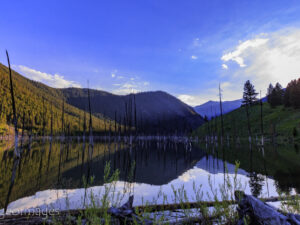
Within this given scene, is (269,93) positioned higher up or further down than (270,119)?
higher up

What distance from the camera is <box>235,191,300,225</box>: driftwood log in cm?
341

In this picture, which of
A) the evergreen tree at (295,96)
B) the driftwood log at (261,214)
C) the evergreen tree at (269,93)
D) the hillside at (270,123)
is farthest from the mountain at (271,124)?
the driftwood log at (261,214)

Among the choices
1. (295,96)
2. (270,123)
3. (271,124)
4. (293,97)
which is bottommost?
(271,124)

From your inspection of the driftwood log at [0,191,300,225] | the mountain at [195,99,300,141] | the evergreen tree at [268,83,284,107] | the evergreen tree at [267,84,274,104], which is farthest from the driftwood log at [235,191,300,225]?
the evergreen tree at [267,84,274,104]

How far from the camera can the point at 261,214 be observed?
4.11 metres

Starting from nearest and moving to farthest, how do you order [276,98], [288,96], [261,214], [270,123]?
[261,214] → [270,123] → [288,96] → [276,98]

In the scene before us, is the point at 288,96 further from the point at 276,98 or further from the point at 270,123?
the point at 270,123

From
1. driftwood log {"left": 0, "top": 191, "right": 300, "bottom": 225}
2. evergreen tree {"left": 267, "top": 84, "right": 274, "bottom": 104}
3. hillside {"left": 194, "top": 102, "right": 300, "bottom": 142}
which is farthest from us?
evergreen tree {"left": 267, "top": 84, "right": 274, "bottom": 104}

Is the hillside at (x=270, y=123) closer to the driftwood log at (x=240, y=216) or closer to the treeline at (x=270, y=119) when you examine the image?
the treeline at (x=270, y=119)

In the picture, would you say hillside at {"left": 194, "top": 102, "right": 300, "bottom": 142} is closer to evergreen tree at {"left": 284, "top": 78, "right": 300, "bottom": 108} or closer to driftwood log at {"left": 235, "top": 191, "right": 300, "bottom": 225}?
evergreen tree at {"left": 284, "top": 78, "right": 300, "bottom": 108}

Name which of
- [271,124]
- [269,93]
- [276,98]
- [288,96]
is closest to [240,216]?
[271,124]

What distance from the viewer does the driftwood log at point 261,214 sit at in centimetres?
341

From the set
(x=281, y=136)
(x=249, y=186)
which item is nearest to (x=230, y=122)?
(x=281, y=136)

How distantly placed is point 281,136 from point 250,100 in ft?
179
